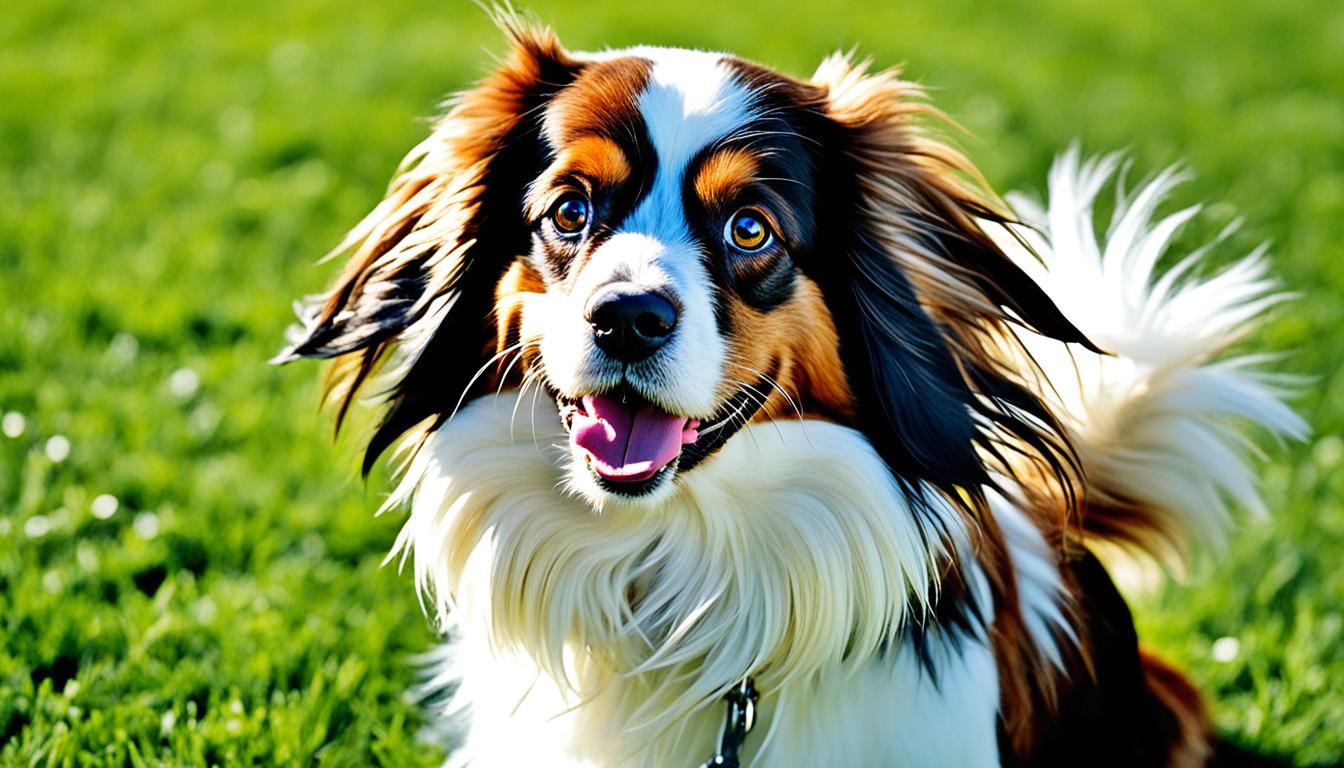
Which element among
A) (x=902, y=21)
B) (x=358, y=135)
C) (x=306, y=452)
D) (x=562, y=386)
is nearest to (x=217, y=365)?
(x=306, y=452)

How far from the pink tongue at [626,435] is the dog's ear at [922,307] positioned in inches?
16.2

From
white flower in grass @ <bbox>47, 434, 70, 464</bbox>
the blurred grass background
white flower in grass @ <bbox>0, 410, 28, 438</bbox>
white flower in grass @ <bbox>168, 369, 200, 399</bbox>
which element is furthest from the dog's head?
white flower in grass @ <bbox>168, 369, 200, 399</bbox>

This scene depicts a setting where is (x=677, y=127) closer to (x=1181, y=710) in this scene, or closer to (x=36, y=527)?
(x=1181, y=710)

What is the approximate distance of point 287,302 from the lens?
587 cm

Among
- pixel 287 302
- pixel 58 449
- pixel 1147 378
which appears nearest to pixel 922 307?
pixel 1147 378

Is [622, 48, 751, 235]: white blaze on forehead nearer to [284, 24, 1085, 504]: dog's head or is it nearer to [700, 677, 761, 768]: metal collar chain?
[284, 24, 1085, 504]: dog's head

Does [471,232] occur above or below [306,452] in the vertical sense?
above

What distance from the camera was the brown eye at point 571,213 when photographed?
2.93 metres

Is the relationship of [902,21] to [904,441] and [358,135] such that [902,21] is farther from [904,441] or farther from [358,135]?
[904,441]

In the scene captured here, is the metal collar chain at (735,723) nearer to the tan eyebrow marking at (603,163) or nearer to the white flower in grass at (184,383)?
the tan eyebrow marking at (603,163)

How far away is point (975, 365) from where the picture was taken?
9.84 ft

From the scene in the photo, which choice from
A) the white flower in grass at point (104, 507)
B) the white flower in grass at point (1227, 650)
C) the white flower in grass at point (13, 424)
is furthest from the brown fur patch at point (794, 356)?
the white flower in grass at point (13, 424)

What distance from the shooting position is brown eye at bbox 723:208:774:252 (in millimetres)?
2893

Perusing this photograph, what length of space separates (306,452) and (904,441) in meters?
2.66
